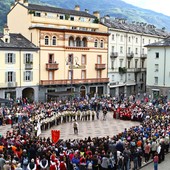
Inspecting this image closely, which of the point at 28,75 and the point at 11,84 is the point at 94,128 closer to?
the point at 11,84

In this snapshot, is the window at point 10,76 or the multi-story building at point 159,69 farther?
the multi-story building at point 159,69

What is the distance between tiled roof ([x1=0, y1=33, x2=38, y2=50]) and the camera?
53906 mm

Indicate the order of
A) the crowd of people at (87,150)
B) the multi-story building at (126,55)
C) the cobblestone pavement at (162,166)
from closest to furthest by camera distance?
the crowd of people at (87,150) → the cobblestone pavement at (162,166) → the multi-story building at (126,55)

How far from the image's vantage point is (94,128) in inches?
1486

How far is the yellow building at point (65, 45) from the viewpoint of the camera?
193ft

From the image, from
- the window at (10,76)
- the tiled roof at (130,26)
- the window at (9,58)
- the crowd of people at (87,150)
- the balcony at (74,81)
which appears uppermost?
the tiled roof at (130,26)

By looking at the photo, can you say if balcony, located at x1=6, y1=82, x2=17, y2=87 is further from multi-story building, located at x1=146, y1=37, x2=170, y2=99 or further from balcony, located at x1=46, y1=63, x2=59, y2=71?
multi-story building, located at x1=146, y1=37, x2=170, y2=99

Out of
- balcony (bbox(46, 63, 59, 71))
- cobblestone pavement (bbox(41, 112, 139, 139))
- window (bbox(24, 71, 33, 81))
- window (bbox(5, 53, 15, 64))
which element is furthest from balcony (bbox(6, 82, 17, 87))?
cobblestone pavement (bbox(41, 112, 139, 139))

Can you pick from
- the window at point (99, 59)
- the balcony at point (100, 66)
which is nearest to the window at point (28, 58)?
the balcony at point (100, 66)

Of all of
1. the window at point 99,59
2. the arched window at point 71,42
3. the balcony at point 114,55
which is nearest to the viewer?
the arched window at point 71,42

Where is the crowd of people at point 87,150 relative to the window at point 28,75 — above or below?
below

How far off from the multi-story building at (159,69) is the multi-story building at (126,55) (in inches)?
83.2

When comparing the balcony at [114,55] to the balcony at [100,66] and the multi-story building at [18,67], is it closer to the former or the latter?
the balcony at [100,66]

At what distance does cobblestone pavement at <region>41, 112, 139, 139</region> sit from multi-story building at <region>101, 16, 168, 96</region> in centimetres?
2965
